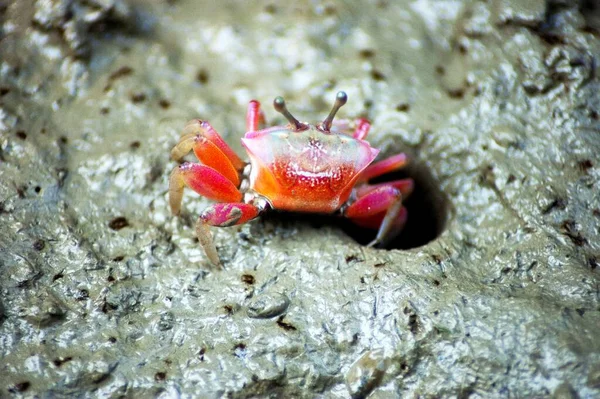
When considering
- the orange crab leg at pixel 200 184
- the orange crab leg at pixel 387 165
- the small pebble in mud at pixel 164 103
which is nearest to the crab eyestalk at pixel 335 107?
the orange crab leg at pixel 387 165

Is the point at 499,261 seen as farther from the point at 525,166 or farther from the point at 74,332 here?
the point at 74,332

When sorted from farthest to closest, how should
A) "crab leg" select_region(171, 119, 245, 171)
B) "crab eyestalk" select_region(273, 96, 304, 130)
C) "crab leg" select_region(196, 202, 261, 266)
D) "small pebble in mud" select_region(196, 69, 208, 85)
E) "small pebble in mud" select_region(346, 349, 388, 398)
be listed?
"small pebble in mud" select_region(196, 69, 208, 85)
"crab leg" select_region(171, 119, 245, 171)
"crab eyestalk" select_region(273, 96, 304, 130)
"crab leg" select_region(196, 202, 261, 266)
"small pebble in mud" select_region(346, 349, 388, 398)

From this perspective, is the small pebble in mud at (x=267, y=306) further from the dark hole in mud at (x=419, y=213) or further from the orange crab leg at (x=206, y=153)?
the dark hole in mud at (x=419, y=213)

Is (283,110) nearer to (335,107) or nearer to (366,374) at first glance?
(335,107)

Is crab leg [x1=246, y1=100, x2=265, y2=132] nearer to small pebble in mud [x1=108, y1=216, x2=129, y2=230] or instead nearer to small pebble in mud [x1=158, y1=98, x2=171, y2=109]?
small pebble in mud [x1=158, y1=98, x2=171, y2=109]

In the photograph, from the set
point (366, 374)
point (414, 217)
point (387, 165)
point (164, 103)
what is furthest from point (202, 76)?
point (366, 374)

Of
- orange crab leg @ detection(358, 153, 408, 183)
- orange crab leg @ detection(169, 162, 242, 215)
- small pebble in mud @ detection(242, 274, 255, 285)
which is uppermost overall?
orange crab leg @ detection(169, 162, 242, 215)

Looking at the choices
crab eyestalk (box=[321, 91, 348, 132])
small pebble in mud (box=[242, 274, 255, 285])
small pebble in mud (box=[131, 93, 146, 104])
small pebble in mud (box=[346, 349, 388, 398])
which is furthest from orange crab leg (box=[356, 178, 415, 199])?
small pebble in mud (box=[131, 93, 146, 104])
